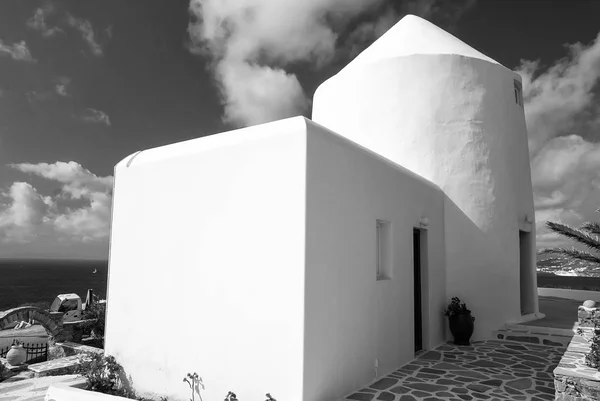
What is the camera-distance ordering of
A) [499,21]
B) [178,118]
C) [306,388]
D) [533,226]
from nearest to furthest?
[306,388], [533,226], [499,21], [178,118]

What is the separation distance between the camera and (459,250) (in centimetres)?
1105

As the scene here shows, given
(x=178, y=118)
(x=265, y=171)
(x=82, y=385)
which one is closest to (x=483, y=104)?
(x=265, y=171)

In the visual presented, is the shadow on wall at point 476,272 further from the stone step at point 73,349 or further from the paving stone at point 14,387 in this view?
the stone step at point 73,349

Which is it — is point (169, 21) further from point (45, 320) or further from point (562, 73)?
point (562, 73)

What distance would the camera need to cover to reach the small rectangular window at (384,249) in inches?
312

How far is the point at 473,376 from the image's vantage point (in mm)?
7605

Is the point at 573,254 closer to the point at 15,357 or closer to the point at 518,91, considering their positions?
the point at 518,91

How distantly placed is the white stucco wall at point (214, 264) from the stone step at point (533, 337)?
7.61m

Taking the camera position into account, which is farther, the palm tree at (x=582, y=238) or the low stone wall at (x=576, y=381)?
the palm tree at (x=582, y=238)

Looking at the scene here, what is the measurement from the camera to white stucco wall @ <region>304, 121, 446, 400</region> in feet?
18.5

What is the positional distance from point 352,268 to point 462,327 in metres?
5.12

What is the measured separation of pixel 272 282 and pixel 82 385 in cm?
416

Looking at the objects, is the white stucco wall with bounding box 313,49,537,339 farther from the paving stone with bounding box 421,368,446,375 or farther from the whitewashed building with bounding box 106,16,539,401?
the paving stone with bounding box 421,368,446,375

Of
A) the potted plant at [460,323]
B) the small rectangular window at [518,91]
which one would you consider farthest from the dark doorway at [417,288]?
the small rectangular window at [518,91]
